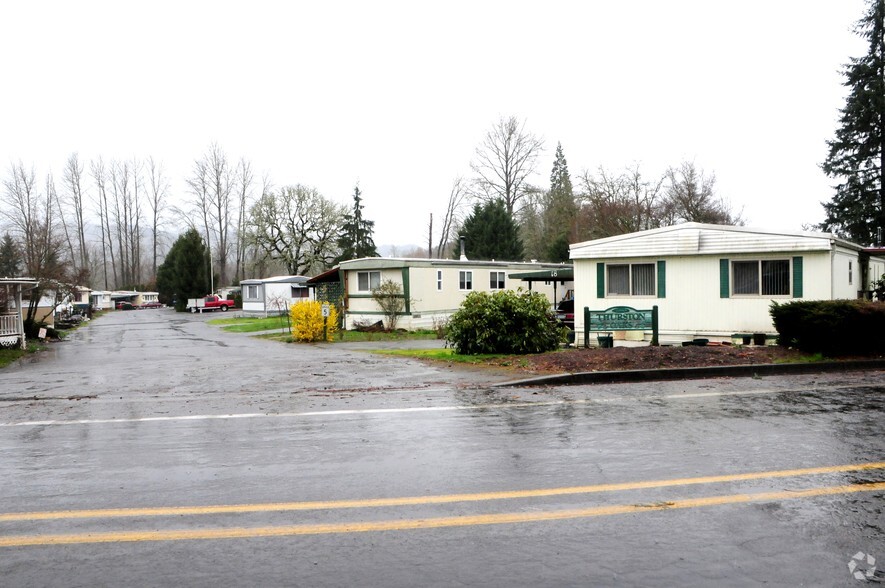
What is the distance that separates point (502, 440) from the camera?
746 centimetres

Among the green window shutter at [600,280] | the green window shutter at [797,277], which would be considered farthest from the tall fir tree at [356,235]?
the green window shutter at [797,277]

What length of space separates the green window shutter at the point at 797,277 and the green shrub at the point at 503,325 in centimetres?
700

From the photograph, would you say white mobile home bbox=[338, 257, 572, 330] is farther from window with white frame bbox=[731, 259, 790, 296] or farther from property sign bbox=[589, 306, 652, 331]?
property sign bbox=[589, 306, 652, 331]

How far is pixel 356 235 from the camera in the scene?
2687 inches

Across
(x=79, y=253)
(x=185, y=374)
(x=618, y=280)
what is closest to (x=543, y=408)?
(x=185, y=374)

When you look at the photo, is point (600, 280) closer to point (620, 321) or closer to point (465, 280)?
point (620, 321)

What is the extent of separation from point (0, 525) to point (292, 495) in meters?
2.03

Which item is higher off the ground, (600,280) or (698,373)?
(600,280)

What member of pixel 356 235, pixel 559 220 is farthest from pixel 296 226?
pixel 559 220

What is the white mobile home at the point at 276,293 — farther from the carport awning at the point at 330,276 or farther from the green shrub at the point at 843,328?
the green shrub at the point at 843,328

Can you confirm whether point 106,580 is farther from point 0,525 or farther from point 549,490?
point 549,490

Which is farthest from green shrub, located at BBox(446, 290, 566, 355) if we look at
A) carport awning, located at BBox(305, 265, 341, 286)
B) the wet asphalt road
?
carport awning, located at BBox(305, 265, 341, 286)

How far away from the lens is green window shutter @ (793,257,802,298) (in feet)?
60.1

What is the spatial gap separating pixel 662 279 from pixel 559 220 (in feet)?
130
